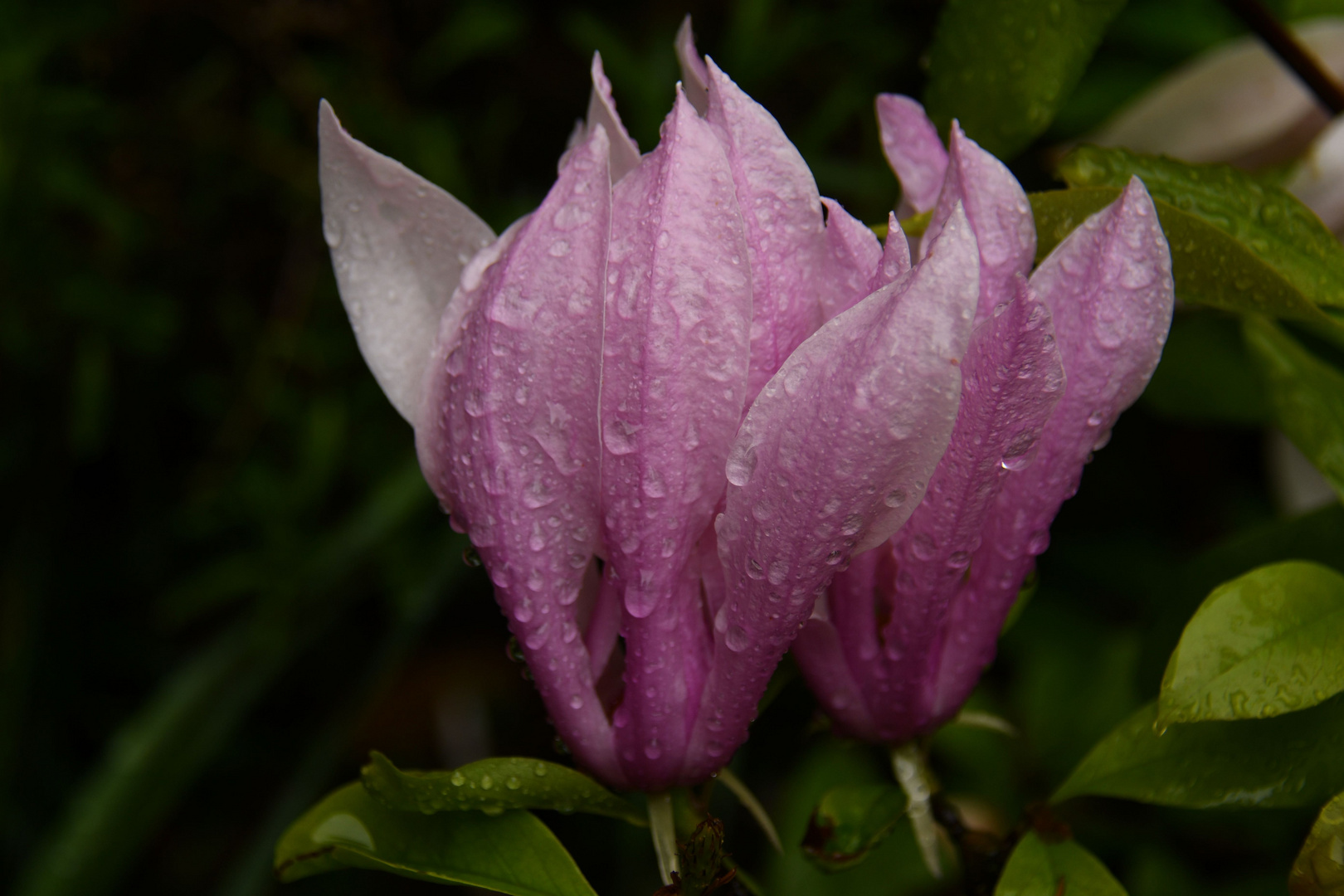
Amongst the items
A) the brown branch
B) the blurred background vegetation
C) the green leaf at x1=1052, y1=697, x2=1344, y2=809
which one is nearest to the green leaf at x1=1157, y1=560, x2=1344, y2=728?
the green leaf at x1=1052, y1=697, x2=1344, y2=809

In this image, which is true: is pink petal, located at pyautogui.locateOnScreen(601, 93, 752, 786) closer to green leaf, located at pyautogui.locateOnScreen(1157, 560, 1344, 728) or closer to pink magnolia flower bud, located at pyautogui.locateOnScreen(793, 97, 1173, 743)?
pink magnolia flower bud, located at pyautogui.locateOnScreen(793, 97, 1173, 743)

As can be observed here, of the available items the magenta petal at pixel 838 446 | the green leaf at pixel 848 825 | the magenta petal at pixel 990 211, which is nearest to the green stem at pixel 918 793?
the green leaf at pixel 848 825

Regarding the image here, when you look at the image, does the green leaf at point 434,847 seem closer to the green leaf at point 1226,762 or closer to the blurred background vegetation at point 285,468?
the green leaf at point 1226,762

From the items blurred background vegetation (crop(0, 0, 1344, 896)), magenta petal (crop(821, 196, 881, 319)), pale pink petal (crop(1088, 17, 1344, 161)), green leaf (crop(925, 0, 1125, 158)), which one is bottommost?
blurred background vegetation (crop(0, 0, 1344, 896))

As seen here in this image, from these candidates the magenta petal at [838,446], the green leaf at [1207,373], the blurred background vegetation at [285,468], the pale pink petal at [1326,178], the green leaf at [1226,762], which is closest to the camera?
the magenta petal at [838,446]

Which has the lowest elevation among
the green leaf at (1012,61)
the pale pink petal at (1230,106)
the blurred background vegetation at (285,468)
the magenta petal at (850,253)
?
the blurred background vegetation at (285,468)

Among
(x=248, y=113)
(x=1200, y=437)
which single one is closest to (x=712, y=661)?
(x=1200, y=437)
